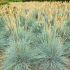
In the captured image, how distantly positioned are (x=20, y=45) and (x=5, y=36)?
2.06m

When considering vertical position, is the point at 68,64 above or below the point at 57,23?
below

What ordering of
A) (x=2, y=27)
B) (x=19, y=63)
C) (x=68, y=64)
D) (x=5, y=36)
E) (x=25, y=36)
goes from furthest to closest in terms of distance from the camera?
(x=2, y=27) < (x=5, y=36) < (x=25, y=36) < (x=68, y=64) < (x=19, y=63)

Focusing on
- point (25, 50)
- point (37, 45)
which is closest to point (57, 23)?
point (37, 45)

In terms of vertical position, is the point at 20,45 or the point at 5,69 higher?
the point at 20,45

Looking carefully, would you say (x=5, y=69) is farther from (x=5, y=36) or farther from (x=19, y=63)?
(x=5, y=36)

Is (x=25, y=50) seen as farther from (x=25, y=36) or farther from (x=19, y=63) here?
(x=25, y=36)

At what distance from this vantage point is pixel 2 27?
8.48 m

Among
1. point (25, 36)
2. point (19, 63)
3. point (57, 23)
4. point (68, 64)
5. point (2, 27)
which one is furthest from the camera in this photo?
point (2, 27)

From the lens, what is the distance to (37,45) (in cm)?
622

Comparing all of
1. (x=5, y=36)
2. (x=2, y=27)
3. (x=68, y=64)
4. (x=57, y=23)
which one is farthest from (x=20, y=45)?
(x=2, y=27)

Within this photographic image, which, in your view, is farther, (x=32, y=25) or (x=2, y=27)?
(x=2, y=27)

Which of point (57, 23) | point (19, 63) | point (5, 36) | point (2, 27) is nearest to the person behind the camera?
point (19, 63)

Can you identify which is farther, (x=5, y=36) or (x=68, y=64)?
(x=5, y=36)

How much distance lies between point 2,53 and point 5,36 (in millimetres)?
821
